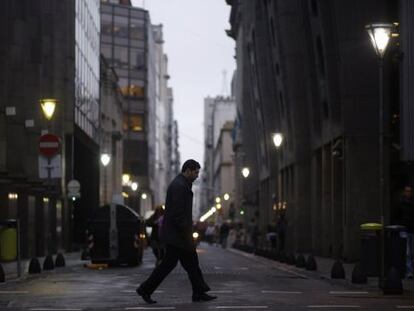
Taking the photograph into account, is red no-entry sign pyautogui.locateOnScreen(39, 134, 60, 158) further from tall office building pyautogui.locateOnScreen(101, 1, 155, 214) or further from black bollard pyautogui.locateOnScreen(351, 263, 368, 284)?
tall office building pyautogui.locateOnScreen(101, 1, 155, 214)

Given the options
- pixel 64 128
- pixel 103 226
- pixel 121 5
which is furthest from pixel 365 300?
pixel 121 5

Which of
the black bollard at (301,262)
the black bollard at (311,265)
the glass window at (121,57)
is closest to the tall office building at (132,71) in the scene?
the glass window at (121,57)

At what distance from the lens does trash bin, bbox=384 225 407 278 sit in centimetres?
2141

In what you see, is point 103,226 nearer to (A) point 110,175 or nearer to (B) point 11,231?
(B) point 11,231

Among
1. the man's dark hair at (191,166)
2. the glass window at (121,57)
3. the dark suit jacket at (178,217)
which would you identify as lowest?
the dark suit jacket at (178,217)

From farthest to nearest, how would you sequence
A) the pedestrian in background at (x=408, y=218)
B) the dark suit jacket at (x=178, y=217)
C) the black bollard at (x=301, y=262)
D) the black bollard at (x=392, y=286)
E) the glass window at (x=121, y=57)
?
the glass window at (x=121, y=57), the black bollard at (x=301, y=262), the pedestrian in background at (x=408, y=218), the black bollard at (x=392, y=286), the dark suit jacket at (x=178, y=217)

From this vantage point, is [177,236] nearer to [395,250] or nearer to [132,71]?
[395,250]

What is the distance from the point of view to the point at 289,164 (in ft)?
179

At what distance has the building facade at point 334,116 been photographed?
3500cm

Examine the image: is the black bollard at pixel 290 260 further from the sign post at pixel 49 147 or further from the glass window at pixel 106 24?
the glass window at pixel 106 24

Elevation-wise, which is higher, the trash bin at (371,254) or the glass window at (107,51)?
the glass window at (107,51)

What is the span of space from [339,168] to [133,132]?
268 feet

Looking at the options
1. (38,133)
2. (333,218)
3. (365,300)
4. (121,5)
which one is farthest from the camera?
(121,5)

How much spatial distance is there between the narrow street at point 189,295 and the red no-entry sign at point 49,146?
772 centimetres
